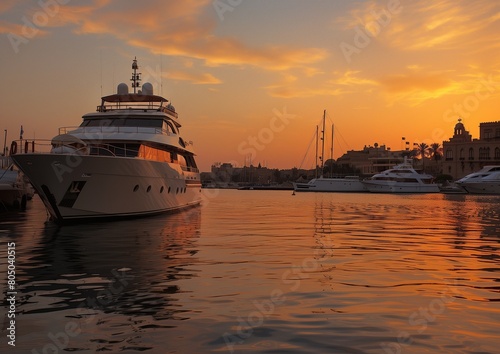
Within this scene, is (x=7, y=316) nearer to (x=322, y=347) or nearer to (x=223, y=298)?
(x=223, y=298)

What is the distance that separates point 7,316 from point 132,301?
1.85m

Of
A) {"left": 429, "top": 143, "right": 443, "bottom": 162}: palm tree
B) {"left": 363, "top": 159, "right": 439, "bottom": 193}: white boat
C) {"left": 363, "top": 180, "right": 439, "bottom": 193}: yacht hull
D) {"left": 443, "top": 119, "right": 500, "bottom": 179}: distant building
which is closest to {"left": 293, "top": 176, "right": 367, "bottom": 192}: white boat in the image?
{"left": 363, "top": 159, "right": 439, "bottom": 193}: white boat

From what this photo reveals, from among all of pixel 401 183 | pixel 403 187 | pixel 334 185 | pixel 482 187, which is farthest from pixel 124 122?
pixel 403 187

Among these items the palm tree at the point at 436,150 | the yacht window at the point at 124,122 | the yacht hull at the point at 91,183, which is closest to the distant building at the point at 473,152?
the palm tree at the point at 436,150

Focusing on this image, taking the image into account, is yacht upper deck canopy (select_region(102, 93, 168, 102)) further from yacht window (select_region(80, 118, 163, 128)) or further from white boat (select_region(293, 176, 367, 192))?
white boat (select_region(293, 176, 367, 192))

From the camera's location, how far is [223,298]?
27.6ft

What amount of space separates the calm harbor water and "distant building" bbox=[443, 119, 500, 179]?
12502cm

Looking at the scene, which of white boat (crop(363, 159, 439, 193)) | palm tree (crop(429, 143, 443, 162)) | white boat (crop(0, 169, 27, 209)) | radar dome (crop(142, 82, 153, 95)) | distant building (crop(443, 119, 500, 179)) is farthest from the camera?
palm tree (crop(429, 143, 443, 162))

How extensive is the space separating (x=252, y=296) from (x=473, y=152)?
453 ft

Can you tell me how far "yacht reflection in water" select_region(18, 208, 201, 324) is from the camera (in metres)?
7.73

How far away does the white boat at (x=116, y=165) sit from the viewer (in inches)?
824

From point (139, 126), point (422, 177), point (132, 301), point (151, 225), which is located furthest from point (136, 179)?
point (422, 177)

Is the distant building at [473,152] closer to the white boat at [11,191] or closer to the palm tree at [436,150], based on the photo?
the palm tree at [436,150]

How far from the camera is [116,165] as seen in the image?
2211cm
